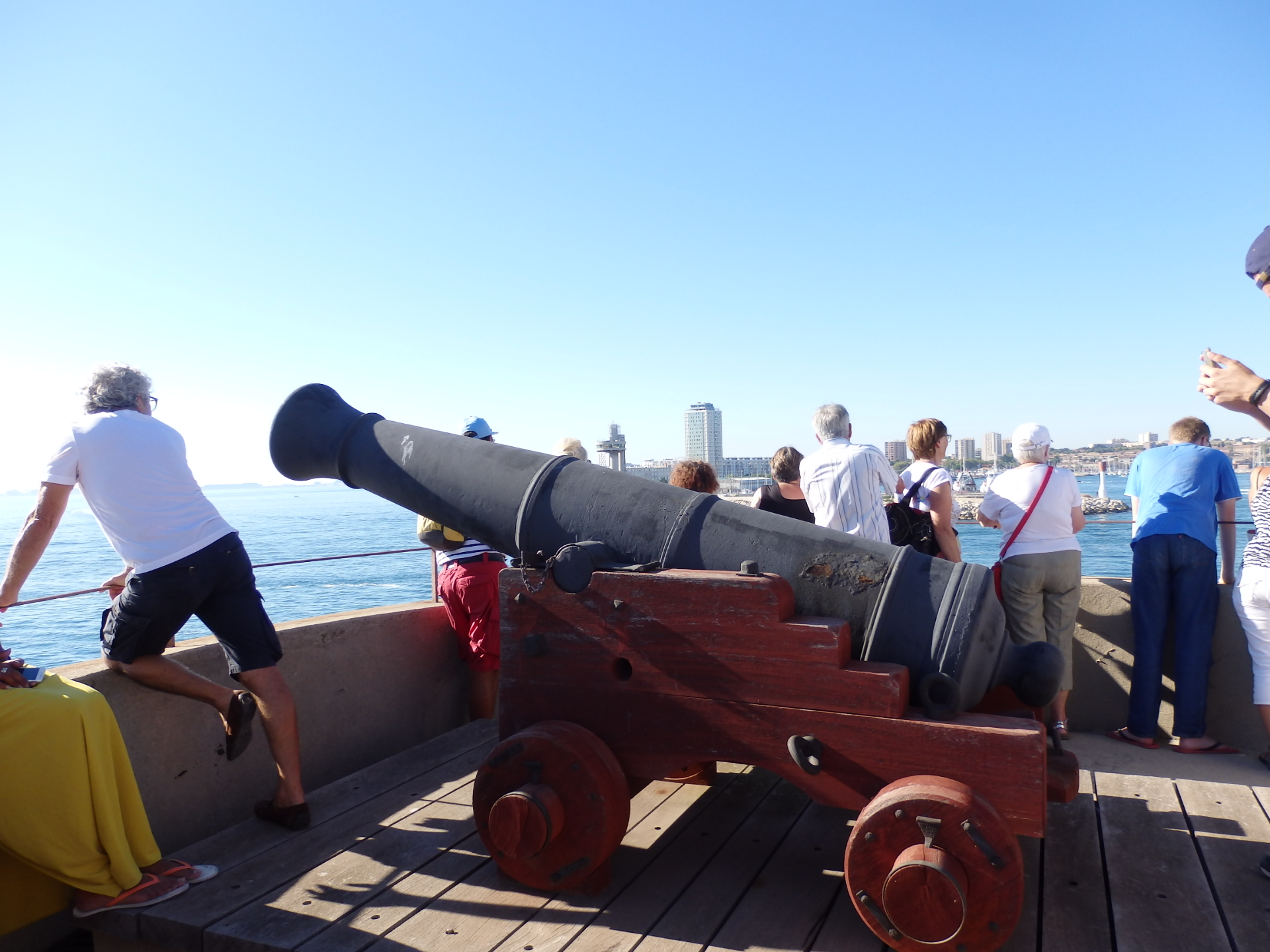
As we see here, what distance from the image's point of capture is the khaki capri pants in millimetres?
3678

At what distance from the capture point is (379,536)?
58375mm

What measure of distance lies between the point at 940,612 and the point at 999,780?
40 centimetres

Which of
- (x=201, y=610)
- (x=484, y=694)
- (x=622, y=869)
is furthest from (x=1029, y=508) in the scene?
(x=201, y=610)

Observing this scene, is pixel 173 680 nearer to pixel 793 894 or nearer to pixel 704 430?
pixel 793 894

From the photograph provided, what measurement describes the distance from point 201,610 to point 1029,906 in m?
2.43

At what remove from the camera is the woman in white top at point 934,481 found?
3629 millimetres

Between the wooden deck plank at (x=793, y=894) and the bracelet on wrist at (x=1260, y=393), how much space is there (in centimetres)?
151

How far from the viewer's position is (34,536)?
239 cm

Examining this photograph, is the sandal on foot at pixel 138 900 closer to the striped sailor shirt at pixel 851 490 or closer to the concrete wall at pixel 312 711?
the concrete wall at pixel 312 711

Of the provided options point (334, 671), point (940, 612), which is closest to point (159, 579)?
point (334, 671)

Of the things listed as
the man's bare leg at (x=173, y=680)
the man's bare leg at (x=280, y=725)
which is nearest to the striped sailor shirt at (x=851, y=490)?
the man's bare leg at (x=280, y=725)

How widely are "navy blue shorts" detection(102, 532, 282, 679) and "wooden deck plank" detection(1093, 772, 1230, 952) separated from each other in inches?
96.4

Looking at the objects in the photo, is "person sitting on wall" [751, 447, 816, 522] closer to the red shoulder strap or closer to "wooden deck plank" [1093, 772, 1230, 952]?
the red shoulder strap

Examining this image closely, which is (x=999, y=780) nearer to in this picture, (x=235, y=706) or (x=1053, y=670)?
(x=1053, y=670)
